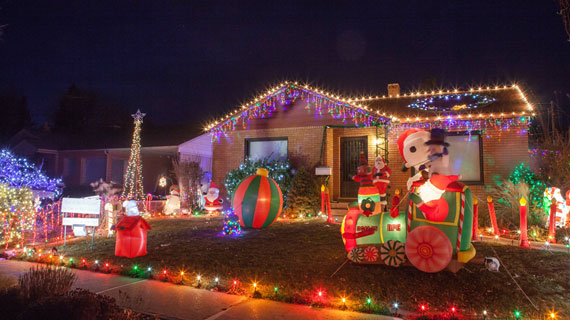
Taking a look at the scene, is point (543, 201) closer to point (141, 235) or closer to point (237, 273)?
point (237, 273)

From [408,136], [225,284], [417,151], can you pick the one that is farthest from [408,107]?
[225,284]

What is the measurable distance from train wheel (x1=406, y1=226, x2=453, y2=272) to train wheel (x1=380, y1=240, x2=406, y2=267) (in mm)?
205

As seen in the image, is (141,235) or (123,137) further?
(123,137)

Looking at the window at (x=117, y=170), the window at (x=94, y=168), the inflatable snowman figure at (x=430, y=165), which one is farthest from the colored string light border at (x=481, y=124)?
the window at (x=94, y=168)

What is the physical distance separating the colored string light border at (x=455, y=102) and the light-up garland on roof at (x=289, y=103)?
191 cm

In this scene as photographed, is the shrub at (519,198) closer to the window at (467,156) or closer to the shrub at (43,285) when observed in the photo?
the window at (467,156)

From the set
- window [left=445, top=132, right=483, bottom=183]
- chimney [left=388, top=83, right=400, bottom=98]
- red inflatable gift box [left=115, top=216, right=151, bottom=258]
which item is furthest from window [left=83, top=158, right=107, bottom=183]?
window [left=445, top=132, right=483, bottom=183]

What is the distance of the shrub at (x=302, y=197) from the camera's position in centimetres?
1193

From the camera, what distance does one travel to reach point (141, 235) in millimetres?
6738

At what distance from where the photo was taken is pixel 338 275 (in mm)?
5203

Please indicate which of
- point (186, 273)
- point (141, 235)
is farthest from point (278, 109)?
point (186, 273)

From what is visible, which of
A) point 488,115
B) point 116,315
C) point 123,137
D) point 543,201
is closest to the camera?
point 116,315

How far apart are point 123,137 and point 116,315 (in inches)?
998

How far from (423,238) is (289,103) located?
10114mm
